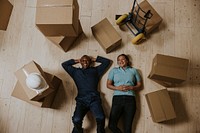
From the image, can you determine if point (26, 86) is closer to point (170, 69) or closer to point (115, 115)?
point (115, 115)

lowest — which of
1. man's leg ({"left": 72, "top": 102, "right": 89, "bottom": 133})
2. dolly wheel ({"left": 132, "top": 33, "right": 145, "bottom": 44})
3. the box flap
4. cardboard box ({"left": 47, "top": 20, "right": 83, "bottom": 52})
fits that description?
man's leg ({"left": 72, "top": 102, "right": 89, "bottom": 133})

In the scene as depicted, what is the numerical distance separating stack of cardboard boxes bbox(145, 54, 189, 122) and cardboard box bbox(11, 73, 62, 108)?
35.2 inches

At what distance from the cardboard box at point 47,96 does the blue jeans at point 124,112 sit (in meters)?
0.59

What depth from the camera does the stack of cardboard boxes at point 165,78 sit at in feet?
7.16

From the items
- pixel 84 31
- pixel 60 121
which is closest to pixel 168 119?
pixel 60 121

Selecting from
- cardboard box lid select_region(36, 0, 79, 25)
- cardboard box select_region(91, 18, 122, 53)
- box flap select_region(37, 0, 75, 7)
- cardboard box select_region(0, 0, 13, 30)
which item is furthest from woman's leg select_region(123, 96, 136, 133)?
cardboard box select_region(0, 0, 13, 30)

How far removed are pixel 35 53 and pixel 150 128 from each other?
55.0 inches

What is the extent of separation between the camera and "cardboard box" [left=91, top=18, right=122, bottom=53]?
2.43 meters

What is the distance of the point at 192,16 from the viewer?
2674 millimetres

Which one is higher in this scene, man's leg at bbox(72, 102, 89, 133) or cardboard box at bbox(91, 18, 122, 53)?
cardboard box at bbox(91, 18, 122, 53)

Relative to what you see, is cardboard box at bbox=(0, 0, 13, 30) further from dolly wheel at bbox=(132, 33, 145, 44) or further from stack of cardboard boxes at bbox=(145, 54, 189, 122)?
stack of cardboard boxes at bbox=(145, 54, 189, 122)

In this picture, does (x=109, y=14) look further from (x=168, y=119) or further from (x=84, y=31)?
(x=168, y=119)

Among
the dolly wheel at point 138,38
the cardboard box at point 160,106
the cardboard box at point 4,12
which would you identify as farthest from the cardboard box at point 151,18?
the cardboard box at point 4,12

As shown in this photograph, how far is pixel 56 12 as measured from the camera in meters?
2.05
